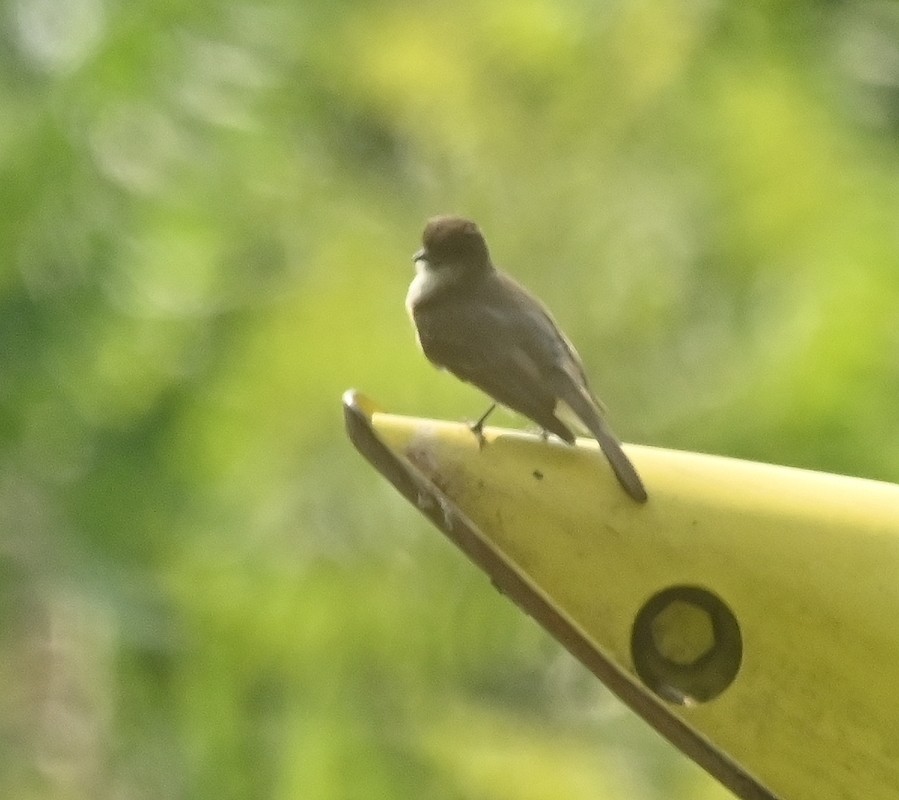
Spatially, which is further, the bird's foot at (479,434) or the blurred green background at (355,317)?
the blurred green background at (355,317)

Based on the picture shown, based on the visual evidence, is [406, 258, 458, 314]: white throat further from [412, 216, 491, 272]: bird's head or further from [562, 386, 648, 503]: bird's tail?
[562, 386, 648, 503]: bird's tail

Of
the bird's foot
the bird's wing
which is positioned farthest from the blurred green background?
the bird's foot

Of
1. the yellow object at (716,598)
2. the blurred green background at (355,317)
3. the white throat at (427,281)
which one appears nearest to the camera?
the yellow object at (716,598)

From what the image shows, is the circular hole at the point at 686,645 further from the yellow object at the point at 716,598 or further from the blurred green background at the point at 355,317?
the blurred green background at the point at 355,317

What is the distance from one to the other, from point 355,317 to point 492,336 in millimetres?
618

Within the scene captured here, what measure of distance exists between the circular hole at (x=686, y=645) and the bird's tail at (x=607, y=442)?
0.05 metres

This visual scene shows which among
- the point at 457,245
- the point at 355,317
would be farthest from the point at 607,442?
the point at 355,317

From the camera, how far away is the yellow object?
617 mm

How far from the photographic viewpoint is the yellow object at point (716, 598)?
0.62m

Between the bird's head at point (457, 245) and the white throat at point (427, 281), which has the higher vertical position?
the bird's head at point (457, 245)

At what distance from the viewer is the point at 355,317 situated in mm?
1561

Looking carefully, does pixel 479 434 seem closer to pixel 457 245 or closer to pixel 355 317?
pixel 457 245

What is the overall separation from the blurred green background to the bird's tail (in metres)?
0.65

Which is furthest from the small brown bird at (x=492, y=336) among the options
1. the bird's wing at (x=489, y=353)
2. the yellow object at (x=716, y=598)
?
the yellow object at (x=716, y=598)
